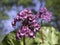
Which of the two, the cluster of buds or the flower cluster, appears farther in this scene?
the flower cluster

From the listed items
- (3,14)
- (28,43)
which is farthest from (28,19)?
(3,14)

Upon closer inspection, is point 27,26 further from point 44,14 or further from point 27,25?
point 44,14

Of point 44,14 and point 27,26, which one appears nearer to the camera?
point 27,26

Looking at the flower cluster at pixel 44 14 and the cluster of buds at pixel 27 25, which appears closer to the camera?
the cluster of buds at pixel 27 25

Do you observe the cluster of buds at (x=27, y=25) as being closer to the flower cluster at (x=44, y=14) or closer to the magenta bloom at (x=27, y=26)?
the magenta bloom at (x=27, y=26)

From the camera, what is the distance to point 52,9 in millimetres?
4234

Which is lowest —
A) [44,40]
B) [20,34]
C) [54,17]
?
[54,17]

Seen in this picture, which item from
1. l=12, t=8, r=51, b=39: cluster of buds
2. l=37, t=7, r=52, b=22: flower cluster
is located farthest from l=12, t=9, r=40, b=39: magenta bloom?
l=37, t=7, r=52, b=22: flower cluster

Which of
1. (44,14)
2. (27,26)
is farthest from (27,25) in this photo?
(44,14)

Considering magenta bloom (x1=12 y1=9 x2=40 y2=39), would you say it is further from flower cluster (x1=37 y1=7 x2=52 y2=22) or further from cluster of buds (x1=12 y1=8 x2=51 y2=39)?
flower cluster (x1=37 y1=7 x2=52 y2=22)

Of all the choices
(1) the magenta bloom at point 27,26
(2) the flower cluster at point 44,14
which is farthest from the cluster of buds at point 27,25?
(2) the flower cluster at point 44,14

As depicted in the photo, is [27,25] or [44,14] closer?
[27,25]

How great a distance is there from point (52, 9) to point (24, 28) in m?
3.14

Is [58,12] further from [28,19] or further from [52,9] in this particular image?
[28,19]
